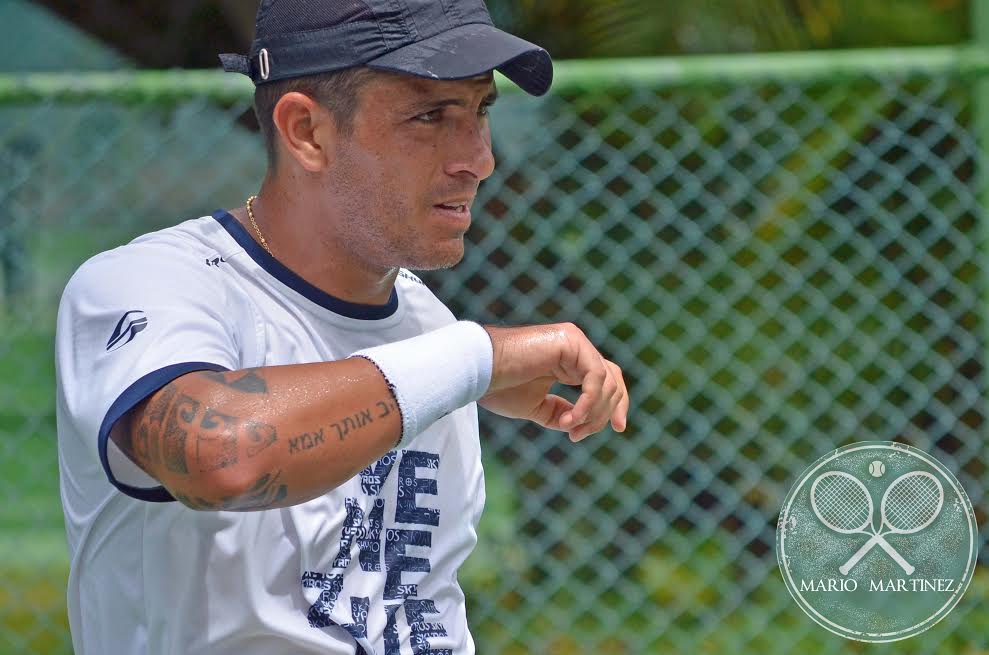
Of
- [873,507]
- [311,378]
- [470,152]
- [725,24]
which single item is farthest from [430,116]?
[725,24]

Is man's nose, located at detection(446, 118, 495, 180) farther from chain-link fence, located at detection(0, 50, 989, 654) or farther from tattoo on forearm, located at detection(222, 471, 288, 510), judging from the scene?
chain-link fence, located at detection(0, 50, 989, 654)

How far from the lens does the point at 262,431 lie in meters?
1.45

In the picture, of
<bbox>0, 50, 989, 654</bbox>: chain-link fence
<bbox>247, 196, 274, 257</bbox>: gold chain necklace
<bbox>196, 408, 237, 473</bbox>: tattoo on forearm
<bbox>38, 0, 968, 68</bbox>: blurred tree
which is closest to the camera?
<bbox>196, 408, 237, 473</bbox>: tattoo on forearm

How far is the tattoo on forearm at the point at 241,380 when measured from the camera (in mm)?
1487

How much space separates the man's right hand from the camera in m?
1.72

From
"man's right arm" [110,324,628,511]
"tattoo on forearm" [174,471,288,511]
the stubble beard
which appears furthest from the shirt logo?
the stubble beard

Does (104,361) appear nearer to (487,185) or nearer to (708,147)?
(487,185)

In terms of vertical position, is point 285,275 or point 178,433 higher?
point 178,433

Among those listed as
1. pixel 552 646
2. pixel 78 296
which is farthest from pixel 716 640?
pixel 78 296

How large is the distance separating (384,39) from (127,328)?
557mm

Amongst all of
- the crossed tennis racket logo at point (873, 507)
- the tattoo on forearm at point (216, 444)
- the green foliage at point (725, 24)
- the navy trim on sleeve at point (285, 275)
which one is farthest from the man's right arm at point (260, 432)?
the green foliage at point (725, 24)

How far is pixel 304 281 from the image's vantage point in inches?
77.0

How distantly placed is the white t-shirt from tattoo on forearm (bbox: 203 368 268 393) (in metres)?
0.03

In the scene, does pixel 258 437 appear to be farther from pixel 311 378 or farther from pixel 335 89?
pixel 335 89
